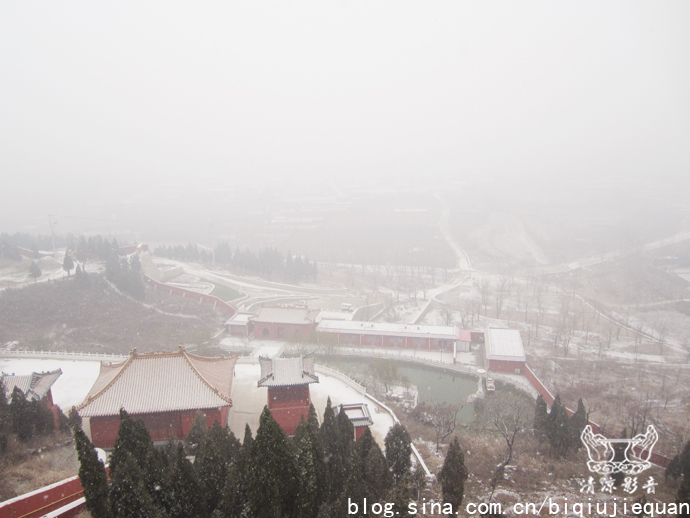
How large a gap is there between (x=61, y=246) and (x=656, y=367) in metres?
55.4

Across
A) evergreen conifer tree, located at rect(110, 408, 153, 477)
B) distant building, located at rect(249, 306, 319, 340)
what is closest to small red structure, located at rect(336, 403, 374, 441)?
evergreen conifer tree, located at rect(110, 408, 153, 477)

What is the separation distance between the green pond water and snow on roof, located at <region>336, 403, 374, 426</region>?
6.86 metres

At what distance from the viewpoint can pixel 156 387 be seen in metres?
16.3

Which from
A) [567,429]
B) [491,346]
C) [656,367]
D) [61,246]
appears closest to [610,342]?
[656,367]

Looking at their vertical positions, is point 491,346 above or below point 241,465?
below

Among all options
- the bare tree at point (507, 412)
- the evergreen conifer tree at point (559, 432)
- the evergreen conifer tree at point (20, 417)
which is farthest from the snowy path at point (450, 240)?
the evergreen conifer tree at point (20, 417)

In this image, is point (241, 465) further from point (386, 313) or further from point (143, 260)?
point (143, 260)

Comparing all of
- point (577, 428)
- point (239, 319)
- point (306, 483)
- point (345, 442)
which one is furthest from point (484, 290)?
point (306, 483)

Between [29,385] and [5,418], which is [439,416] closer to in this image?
[5,418]

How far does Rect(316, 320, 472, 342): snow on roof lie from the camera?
102 feet

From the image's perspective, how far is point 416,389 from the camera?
81.1 ft

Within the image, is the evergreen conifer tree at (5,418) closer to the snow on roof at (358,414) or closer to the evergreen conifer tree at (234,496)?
the evergreen conifer tree at (234,496)

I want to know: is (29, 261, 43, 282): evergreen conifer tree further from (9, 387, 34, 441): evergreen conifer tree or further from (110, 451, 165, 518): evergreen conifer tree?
(110, 451, 165, 518): evergreen conifer tree

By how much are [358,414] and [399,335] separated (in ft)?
48.0
